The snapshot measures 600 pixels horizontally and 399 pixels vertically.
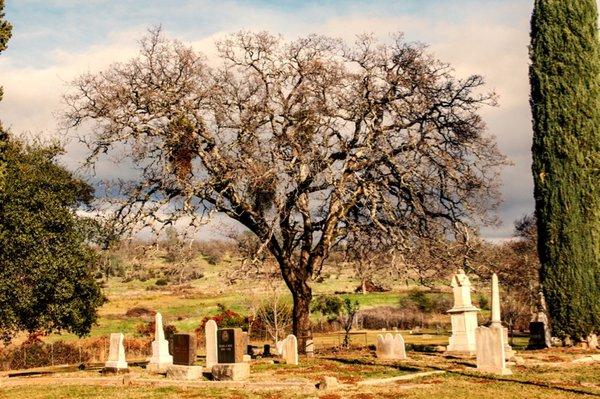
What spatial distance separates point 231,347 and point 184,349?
2.27 m

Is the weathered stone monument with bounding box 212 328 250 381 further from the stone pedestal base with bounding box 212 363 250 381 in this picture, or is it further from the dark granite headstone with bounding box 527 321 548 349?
the dark granite headstone with bounding box 527 321 548 349

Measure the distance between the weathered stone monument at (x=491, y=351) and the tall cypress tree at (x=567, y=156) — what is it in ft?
29.4

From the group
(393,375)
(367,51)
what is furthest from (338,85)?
(393,375)

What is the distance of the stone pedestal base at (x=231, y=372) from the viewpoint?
18.5 meters

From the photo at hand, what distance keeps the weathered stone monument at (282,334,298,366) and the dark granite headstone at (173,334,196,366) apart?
10.5 feet

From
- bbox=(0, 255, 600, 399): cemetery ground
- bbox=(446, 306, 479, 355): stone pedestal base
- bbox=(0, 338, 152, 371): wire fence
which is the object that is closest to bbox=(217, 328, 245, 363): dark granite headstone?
bbox=(0, 255, 600, 399): cemetery ground

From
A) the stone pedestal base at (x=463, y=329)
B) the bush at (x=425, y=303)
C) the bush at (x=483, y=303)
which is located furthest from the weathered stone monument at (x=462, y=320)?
the bush at (x=483, y=303)

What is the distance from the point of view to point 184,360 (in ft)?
70.8

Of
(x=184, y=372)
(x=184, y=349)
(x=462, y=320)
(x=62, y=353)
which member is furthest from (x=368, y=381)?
(x=62, y=353)

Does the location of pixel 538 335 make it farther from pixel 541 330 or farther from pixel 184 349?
pixel 184 349

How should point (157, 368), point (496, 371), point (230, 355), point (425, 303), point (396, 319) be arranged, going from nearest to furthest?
point (496, 371) < point (230, 355) < point (157, 368) < point (396, 319) < point (425, 303)

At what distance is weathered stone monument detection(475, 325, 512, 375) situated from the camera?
18438mm

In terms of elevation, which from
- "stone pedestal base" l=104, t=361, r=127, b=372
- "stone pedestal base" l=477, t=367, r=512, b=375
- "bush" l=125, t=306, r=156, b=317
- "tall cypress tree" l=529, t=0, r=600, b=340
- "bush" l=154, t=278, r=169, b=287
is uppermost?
"tall cypress tree" l=529, t=0, r=600, b=340

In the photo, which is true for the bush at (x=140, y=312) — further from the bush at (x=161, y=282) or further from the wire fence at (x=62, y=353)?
the bush at (x=161, y=282)
